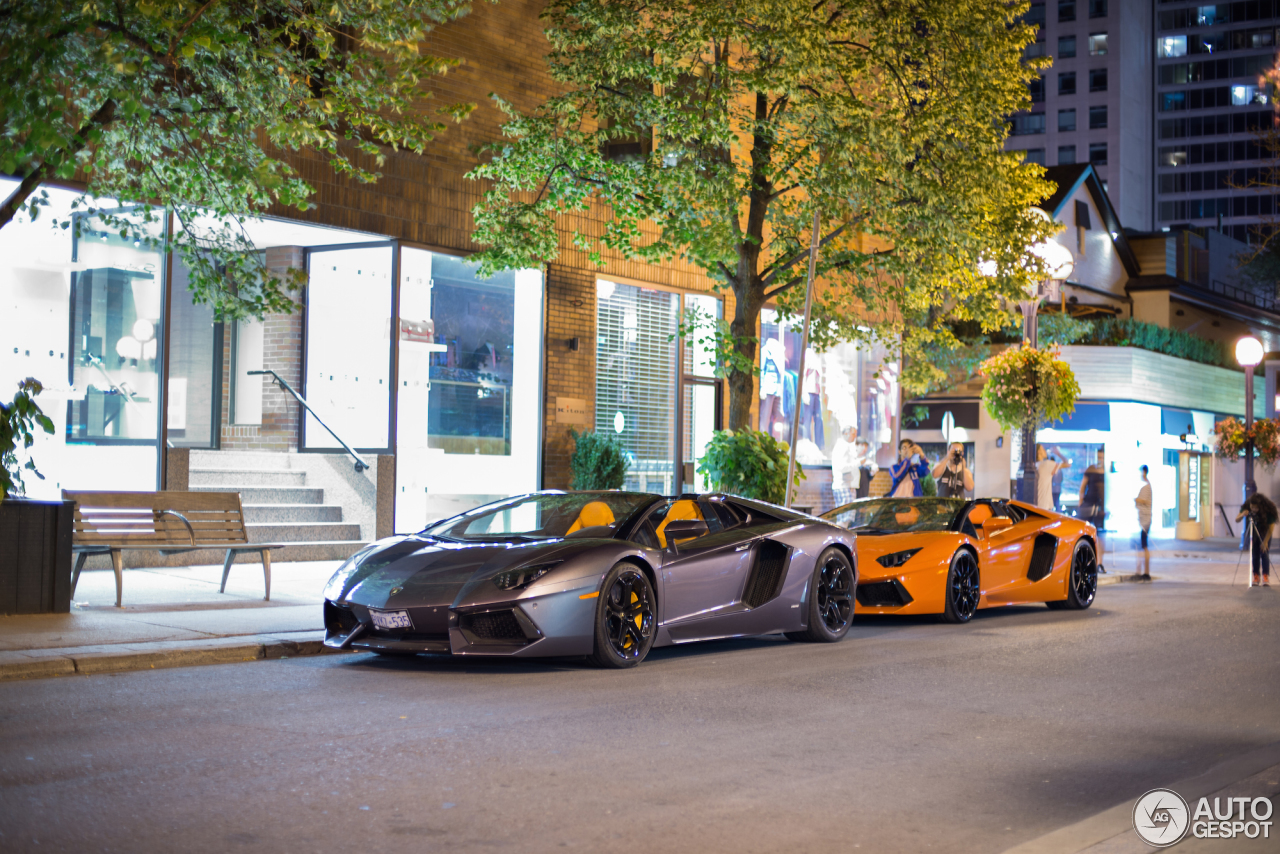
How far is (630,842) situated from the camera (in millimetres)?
4863

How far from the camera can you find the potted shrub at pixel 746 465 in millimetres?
18062

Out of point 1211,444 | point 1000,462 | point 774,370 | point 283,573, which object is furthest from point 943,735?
point 1211,444

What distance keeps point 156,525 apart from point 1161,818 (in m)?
9.81

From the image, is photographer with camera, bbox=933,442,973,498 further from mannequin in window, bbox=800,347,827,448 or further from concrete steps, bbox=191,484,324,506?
concrete steps, bbox=191,484,324,506

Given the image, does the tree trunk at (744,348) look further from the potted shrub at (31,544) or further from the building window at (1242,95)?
the building window at (1242,95)

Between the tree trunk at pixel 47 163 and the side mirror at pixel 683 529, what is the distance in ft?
17.2

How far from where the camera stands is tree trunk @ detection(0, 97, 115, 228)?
10078mm

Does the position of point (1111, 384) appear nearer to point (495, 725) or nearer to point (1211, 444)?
point (1211, 444)

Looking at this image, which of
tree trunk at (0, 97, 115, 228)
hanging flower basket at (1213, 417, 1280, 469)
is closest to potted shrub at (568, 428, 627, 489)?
tree trunk at (0, 97, 115, 228)

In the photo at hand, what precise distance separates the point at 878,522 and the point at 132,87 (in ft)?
27.6

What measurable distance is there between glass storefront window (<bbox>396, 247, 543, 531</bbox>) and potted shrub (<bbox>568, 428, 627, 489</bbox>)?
65 cm

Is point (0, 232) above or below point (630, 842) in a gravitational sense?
above

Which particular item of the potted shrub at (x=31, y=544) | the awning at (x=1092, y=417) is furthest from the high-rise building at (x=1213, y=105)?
the potted shrub at (x=31, y=544)

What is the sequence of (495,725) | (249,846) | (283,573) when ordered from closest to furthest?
(249,846) → (495,725) → (283,573)
